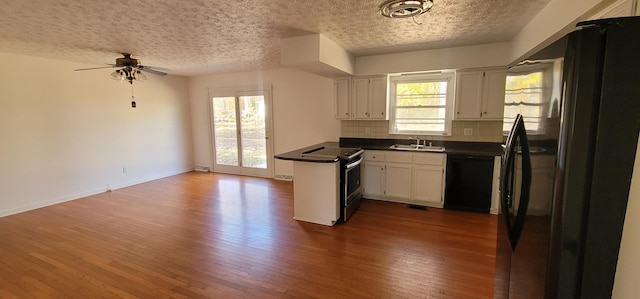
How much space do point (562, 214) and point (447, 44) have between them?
349 centimetres

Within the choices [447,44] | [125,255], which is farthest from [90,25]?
[447,44]

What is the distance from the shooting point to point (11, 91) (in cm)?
397

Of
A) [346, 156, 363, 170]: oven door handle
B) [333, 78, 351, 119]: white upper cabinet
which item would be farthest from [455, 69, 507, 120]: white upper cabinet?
[333, 78, 351, 119]: white upper cabinet

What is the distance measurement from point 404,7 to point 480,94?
2.26m

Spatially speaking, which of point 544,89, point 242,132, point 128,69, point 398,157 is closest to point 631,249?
point 544,89

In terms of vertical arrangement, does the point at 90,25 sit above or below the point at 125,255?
above

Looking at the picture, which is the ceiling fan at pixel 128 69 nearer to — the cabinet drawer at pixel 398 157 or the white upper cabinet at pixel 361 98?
the white upper cabinet at pixel 361 98

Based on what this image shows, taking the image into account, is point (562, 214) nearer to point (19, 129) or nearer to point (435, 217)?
point (435, 217)

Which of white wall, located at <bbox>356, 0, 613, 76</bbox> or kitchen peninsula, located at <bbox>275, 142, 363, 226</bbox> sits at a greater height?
white wall, located at <bbox>356, 0, 613, 76</bbox>

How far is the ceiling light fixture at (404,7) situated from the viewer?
2.31m

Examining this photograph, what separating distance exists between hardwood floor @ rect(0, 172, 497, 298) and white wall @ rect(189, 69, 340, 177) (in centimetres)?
170

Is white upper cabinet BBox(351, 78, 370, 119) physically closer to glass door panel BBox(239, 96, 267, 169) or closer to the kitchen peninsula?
the kitchen peninsula

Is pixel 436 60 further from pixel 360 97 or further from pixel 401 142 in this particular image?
pixel 401 142

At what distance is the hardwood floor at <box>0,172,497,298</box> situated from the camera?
89.4 inches
